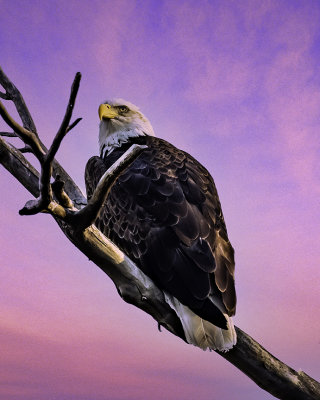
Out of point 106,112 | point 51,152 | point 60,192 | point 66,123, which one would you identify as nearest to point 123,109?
point 106,112

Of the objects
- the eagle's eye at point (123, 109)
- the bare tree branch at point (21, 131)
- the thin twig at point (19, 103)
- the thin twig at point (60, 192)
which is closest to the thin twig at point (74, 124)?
the bare tree branch at point (21, 131)

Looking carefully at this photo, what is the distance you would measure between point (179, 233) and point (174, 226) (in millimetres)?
97

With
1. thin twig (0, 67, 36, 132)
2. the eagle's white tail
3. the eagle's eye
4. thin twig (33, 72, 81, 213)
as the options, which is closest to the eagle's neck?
the eagle's eye

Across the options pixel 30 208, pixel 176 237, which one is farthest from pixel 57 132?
pixel 176 237

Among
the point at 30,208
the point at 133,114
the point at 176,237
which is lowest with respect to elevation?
the point at 30,208

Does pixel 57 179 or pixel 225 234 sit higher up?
pixel 225 234

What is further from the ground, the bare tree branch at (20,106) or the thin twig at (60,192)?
the bare tree branch at (20,106)

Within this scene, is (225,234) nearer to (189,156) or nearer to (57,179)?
(189,156)

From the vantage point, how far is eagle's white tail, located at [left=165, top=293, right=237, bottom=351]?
425 cm

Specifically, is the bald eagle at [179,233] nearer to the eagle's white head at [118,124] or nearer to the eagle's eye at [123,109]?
the eagle's white head at [118,124]

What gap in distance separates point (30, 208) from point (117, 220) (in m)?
1.64

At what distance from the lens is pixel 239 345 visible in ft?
14.7

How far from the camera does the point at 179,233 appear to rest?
461cm

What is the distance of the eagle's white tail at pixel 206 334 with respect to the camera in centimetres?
425
